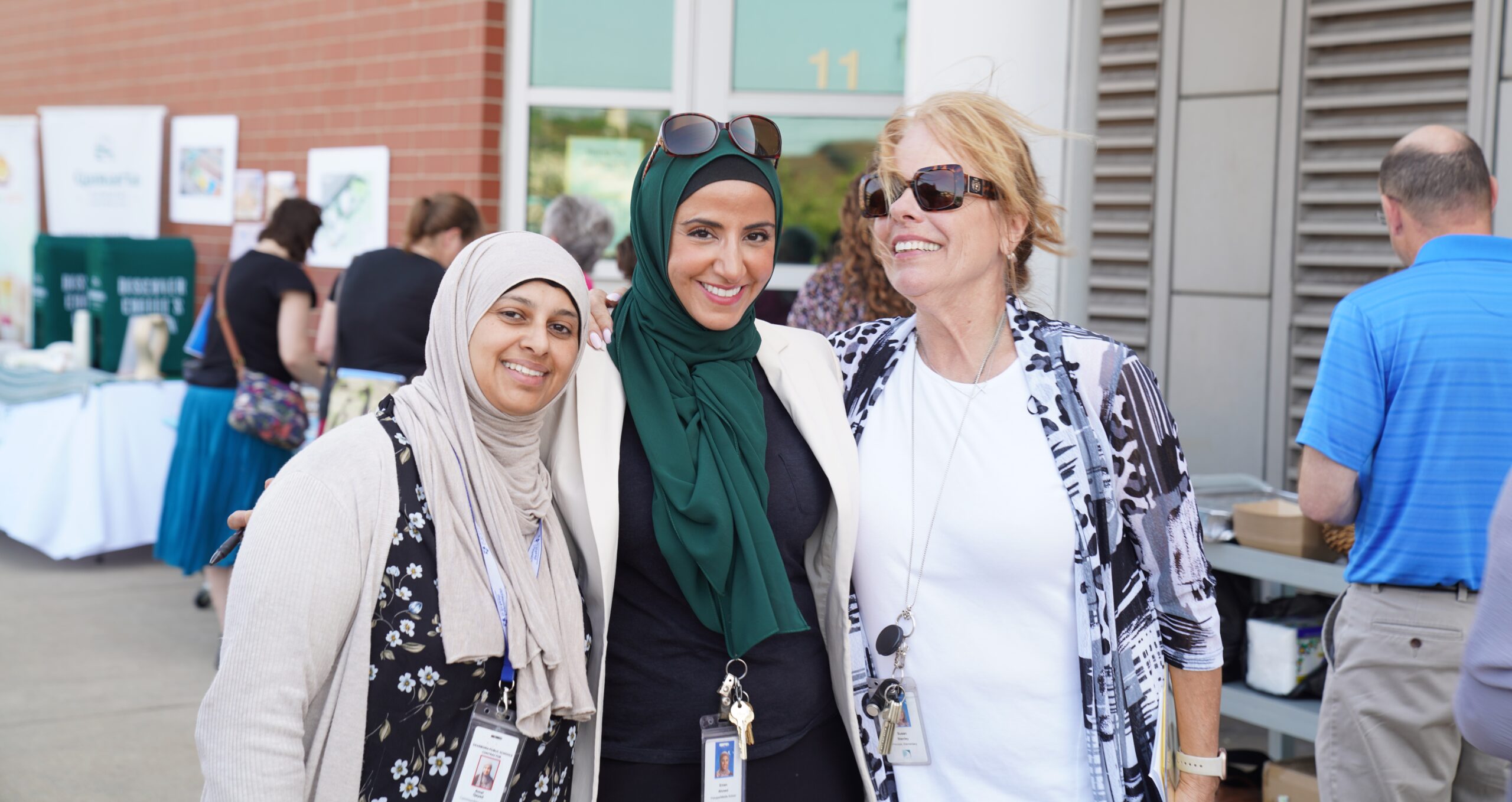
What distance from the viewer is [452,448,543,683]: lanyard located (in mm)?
1858

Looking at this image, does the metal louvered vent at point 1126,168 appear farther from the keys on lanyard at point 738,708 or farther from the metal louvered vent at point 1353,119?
the keys on lanyard at point 738,708

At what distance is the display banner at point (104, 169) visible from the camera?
927cm

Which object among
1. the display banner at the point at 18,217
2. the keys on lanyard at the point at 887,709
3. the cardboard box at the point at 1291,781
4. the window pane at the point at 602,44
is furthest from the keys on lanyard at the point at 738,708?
the display banner at the point at 18,217

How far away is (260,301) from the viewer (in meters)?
5.96

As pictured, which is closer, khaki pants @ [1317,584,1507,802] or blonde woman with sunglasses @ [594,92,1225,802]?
blonde woman with sunglasses @ [594,92,1225,802]

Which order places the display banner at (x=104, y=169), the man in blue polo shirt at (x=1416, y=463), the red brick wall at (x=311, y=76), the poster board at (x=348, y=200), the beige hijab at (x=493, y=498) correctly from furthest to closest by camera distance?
the display banner at (x=104, y=169), the poster board at (x=348, y=200), the red brick wall at (x=311, y=76), the man in blue polo shirt at (x=1416, y=463), the beige hijab at (x=493, y=498)

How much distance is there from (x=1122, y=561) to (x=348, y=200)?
255 inches

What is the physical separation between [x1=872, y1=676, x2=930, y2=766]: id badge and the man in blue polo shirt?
4.61 feet

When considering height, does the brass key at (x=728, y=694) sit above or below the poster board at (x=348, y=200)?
below

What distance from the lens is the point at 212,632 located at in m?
6.51

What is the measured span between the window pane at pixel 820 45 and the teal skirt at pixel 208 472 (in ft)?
9.92

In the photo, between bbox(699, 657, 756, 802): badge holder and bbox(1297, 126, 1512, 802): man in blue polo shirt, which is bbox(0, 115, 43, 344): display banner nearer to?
bbox(699, 657, 756, 802): badge holder

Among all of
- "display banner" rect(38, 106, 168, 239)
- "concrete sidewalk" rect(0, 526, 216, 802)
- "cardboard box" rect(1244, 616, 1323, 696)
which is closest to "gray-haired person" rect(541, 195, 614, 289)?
"concrete sidewalk" rect(0, 526, 216, 802)

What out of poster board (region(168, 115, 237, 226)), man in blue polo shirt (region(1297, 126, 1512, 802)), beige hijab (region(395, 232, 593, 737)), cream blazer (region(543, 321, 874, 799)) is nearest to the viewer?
beige hijab (region(395, 232, 593, 737))
